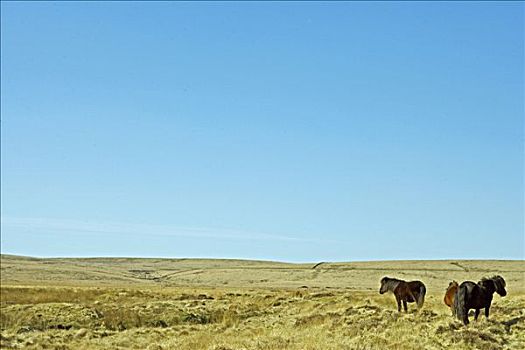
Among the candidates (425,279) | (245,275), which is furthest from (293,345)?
(245,275)

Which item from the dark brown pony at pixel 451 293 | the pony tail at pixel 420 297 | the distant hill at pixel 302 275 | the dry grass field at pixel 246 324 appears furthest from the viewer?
the distant hill at pixel 302 275

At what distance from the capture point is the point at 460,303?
21.5 meters

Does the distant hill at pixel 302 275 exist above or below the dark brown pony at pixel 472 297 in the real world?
below

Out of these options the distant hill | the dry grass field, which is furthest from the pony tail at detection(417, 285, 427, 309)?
the distant hill

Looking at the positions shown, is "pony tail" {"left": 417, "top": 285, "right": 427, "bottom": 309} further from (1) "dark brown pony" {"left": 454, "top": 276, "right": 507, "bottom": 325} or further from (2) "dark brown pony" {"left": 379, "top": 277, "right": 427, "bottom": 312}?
(1) "dark brown pony" {"left": 454, "top": 276, "right": 507, "bottom": 325}

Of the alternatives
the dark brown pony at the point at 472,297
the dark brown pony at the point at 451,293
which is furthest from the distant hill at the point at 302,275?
the dark brown pony at the point at 472,297

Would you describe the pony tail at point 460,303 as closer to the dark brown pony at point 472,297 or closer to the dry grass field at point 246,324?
the dark brown pony at point 472,297

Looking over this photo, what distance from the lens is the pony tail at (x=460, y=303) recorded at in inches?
837

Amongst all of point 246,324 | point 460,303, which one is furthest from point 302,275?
point 460,303

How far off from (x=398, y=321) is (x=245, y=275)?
3261 inches

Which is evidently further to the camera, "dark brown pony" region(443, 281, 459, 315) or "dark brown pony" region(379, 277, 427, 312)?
"dark brown pony" region(379, 277, 427, 312)

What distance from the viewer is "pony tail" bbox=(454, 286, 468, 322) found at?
21250 millimetres

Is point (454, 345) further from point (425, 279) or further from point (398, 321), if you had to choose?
point (425, 279)

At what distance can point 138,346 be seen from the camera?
25.0 m
